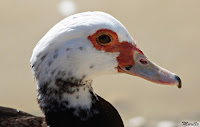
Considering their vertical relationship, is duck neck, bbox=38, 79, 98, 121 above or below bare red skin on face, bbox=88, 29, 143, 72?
below

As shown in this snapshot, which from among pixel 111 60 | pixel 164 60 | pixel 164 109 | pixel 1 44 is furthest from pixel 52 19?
pixel 111 60

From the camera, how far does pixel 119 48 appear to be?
3600 millimetres

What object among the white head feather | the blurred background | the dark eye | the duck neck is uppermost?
the blurred background

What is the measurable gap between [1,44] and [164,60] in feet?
7.04

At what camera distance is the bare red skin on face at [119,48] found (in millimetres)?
3482

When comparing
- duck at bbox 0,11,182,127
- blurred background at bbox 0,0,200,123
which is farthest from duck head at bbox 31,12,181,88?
blurred background at bbox 0,0,200,123

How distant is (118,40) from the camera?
3.57 m

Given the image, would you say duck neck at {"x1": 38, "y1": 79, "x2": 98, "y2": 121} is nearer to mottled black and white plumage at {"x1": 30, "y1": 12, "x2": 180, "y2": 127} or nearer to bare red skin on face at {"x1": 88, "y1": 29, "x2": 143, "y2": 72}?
mottled black and white plumage at {"x1": 30, "y1": 12, "x2": 180, "y2": 127}

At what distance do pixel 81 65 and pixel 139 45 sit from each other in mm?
3120

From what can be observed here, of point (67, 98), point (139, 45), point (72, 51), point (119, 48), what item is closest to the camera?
point (72, 51)

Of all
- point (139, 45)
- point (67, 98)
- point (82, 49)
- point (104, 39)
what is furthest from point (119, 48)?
point (139, 45)

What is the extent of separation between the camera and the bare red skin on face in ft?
11.4

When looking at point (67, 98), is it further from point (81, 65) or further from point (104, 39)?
point (104, 39)

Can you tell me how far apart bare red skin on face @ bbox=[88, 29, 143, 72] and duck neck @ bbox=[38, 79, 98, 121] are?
10.4 inches
